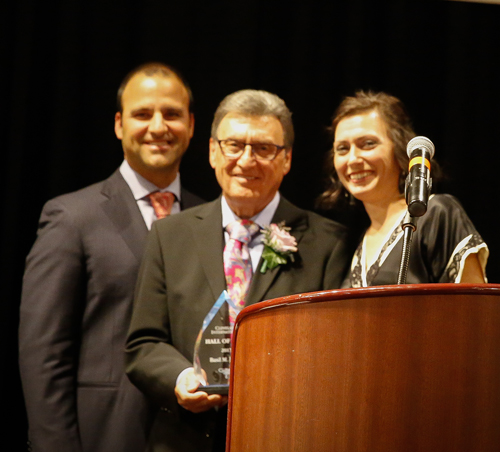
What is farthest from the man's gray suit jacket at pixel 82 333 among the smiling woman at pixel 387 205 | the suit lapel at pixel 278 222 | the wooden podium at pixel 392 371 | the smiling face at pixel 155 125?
the wooden podium at pixel 392 371

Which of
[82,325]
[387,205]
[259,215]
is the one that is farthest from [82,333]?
[387,205]

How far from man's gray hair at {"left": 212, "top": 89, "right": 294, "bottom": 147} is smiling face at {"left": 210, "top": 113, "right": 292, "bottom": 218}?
2 cm

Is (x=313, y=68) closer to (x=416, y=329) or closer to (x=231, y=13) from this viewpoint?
(x=231, y=13)

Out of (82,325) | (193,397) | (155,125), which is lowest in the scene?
(193,397)

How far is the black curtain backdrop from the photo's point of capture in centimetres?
316

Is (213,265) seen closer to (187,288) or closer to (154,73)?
(187,288)

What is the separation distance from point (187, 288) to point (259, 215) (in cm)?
43

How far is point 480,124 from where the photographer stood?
10.9ft

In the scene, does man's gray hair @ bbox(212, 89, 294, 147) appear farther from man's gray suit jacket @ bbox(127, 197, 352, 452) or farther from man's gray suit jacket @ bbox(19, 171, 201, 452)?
man's gray suit jacket @ bbox(19, 171, 201, 452)

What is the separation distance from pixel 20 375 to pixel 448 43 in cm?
259

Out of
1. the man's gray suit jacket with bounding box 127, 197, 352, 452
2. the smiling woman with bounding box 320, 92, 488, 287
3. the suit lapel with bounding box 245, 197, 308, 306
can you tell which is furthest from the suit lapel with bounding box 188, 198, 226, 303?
the smiling woman with bounding box 320, 92, 488, 287

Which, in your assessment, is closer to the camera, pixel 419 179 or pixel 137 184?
pixel 419 179

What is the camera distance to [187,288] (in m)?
2.48

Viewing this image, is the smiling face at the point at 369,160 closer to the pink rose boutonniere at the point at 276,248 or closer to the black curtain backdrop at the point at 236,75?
the pink rose boutonniere at the point at 276,248
